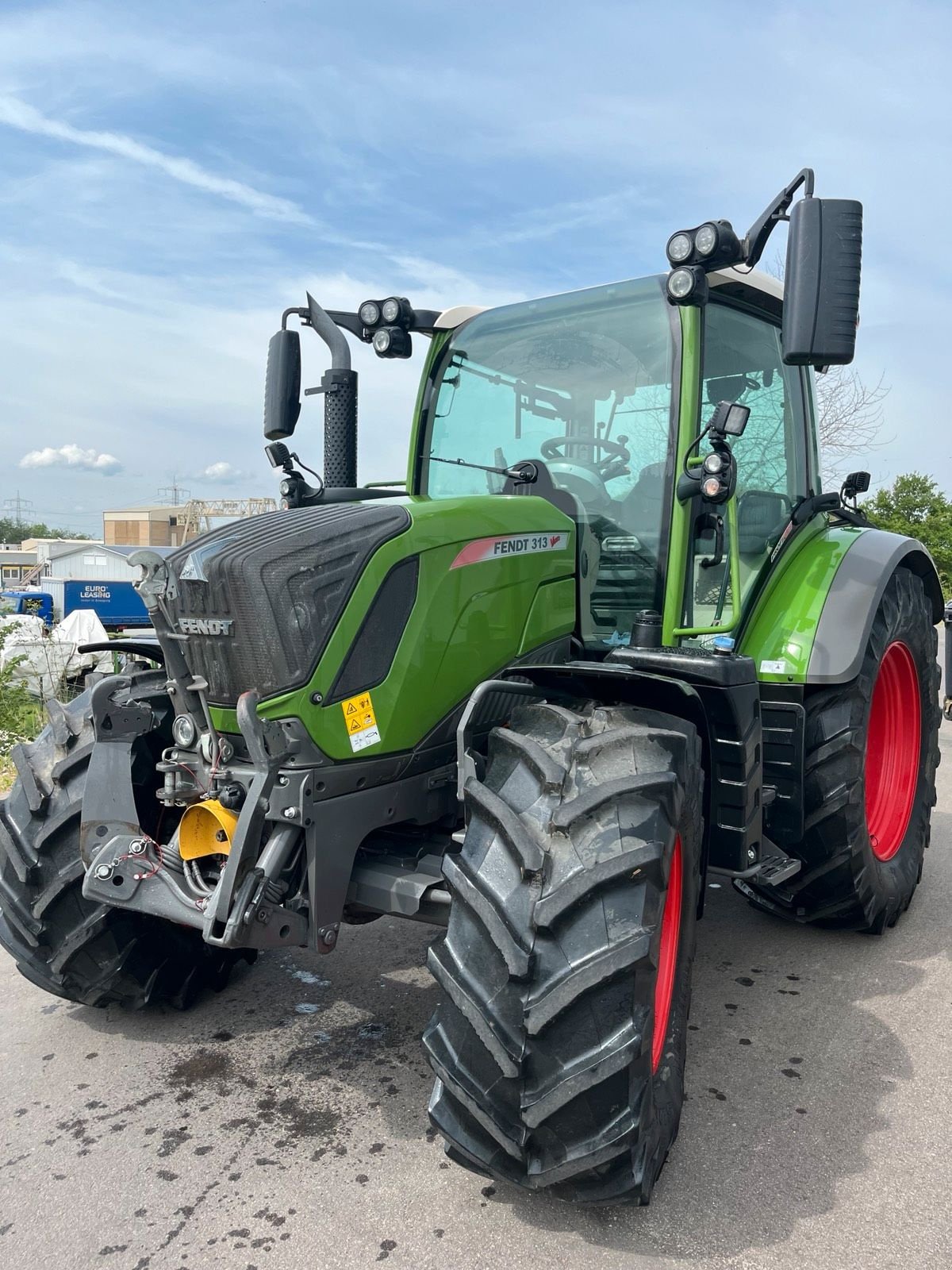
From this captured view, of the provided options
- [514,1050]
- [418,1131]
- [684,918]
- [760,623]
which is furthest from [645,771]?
[760,623]

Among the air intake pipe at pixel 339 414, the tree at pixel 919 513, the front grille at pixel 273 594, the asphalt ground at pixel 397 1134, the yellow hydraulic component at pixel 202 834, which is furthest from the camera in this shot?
the tree at pixel 919 513

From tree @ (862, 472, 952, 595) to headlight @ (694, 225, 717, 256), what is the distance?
22.1m

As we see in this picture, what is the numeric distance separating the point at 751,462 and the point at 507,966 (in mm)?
2406

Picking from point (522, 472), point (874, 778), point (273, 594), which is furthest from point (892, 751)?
point (273, 594)

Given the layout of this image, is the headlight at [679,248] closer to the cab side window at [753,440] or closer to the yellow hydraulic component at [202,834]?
the cab side window at [753,440]

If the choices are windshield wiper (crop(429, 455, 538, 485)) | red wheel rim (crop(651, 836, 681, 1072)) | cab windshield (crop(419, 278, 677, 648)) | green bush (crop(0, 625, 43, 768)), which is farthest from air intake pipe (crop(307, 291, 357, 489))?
green bush (crop(0, 625, 43, 768))

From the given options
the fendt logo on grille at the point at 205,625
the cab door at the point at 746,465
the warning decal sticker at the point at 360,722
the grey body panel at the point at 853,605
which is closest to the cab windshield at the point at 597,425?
the cab door at the point at 746,465

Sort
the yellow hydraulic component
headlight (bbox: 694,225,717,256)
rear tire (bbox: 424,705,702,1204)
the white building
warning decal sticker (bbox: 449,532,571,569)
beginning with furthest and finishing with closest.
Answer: the white building < headlight (bbox: 694,225,717,256) < warning decal sticker (bbox: 449,532,571,569) < the yellow hydraulic component < rear tire (bbox: 424,705,702,1204)

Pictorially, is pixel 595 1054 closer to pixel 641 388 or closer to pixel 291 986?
pixel 291 986

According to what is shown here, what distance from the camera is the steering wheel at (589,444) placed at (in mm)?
3432

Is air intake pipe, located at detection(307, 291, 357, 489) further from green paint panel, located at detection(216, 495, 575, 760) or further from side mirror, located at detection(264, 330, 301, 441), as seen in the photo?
green paint panel, located at detection(216, 495, 575, 760)

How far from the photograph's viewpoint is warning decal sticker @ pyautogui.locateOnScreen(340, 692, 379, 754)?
8.68 feet

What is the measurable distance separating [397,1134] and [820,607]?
2.21m

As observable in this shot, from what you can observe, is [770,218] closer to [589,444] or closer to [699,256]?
[699,256]
